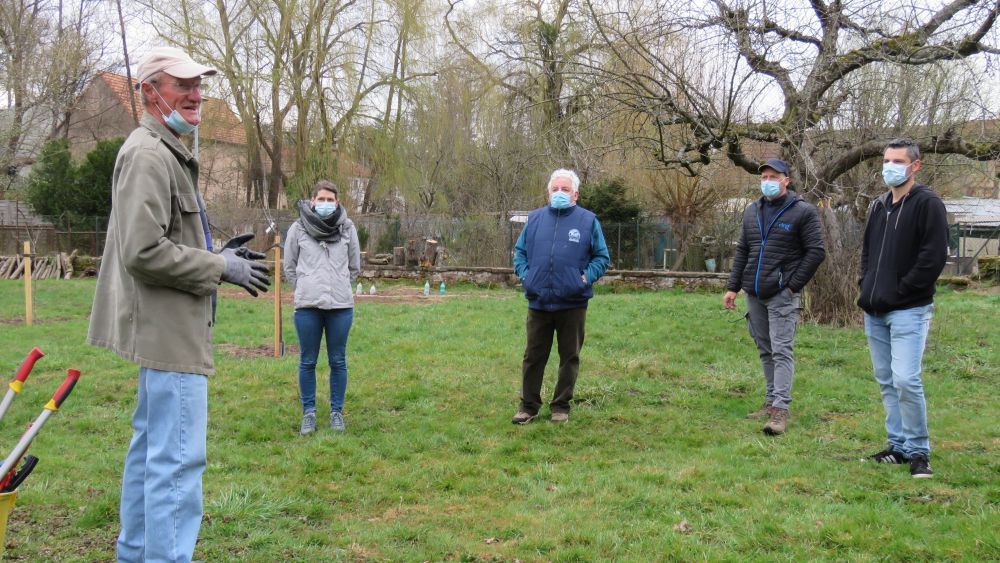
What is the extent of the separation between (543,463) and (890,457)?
2.26 metres

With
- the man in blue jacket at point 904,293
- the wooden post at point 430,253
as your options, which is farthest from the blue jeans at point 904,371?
the wooden post at point 430,253

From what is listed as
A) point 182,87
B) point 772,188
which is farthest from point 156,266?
point 772,188

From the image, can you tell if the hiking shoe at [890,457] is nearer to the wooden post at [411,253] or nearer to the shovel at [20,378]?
the shovel at [20,378]

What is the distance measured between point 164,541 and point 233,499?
1.57m

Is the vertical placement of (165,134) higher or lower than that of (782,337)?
higher

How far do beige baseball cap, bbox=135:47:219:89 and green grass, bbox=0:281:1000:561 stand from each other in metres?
2.15

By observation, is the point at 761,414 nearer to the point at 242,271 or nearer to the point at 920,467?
the point at 920,467

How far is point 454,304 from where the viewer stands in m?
14.0

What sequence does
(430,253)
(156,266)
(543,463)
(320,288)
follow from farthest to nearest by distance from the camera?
(430,253) < (320,288) < (543,463) < (156,266)

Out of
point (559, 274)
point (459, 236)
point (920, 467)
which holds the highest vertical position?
point (459, 236)

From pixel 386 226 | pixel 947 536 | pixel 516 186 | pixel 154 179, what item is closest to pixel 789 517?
pixel 947 536

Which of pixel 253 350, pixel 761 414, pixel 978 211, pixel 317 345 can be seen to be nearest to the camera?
pixel 317 345

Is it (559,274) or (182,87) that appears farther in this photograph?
(559,274)

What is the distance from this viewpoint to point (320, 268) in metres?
5.83
